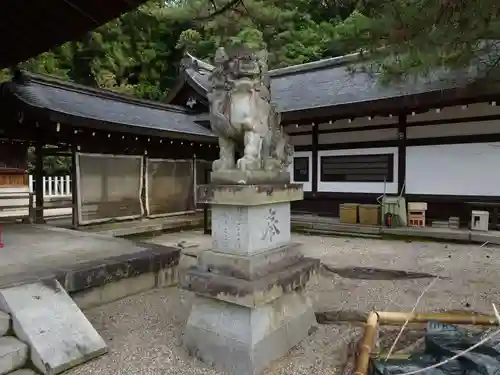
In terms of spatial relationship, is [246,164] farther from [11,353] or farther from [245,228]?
[11,353]

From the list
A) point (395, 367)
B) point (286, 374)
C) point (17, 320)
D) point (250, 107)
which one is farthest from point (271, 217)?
point (17, 320)

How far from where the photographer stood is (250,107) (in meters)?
3.47

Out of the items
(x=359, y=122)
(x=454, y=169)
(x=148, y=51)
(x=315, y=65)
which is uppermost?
(x=148, y=51)

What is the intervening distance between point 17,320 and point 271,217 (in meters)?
2.39

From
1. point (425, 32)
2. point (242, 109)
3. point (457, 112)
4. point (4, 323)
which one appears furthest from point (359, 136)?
point (4, 323)

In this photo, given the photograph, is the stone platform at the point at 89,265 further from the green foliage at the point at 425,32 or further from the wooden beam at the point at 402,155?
the wooden beam at the point at 402,155

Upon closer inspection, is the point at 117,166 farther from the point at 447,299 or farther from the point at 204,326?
the point at 447,299

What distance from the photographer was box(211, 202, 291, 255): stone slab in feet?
11.0

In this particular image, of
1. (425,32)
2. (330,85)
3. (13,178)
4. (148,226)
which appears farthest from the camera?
(330,85)

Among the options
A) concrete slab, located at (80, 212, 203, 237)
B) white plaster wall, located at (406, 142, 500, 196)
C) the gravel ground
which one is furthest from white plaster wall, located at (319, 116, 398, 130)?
concrete slab, located at (80, 212, 203, 237)

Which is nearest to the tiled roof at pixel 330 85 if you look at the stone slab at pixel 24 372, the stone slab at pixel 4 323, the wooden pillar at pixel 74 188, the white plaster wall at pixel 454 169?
the white plaster wall at pixel 454 169

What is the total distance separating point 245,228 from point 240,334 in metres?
0.91

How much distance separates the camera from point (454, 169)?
9.49m

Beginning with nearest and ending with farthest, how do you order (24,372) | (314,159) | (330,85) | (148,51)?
(24,372), (314,159), (330,85), (148,51)
